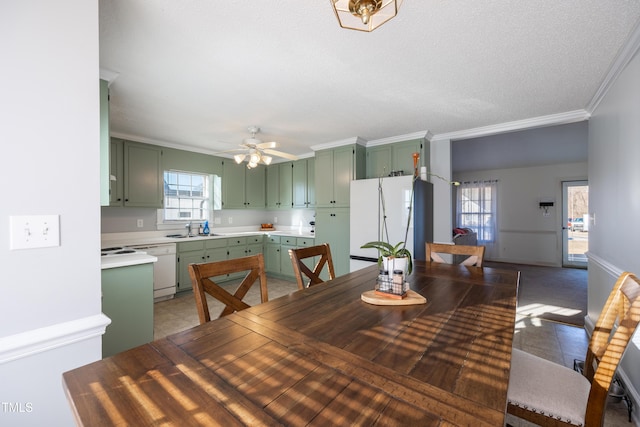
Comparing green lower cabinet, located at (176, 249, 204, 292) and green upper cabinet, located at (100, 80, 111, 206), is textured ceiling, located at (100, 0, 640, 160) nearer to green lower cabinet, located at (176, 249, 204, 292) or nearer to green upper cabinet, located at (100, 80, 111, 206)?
green upper cabinet, located at (100, 80, 111, 206)

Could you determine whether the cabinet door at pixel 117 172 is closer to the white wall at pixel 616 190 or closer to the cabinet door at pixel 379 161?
the cabinet door at pixel 379 161

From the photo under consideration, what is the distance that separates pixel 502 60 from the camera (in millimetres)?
2014

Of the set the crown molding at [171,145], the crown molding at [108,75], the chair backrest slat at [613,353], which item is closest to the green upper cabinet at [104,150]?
the crown molding at [108,75]

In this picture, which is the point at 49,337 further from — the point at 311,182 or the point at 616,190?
the point at 311,182

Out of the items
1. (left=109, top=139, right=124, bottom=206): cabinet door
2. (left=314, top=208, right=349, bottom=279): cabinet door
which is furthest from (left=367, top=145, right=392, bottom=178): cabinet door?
(left=109, top=139, right=124, bottom=206): cabinet door

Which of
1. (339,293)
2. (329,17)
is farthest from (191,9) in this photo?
(339,293)

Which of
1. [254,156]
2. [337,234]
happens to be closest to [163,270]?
[254,156]

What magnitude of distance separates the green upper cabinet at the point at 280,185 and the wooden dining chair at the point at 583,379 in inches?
181

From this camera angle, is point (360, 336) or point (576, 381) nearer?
point (360, 336)

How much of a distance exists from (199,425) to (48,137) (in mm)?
1135

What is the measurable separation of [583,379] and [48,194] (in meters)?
2.27

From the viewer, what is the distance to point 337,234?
4.40 metres

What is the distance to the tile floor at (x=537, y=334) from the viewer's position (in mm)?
1838

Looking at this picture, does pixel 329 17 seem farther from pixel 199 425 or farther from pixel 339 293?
pixel 199 425
